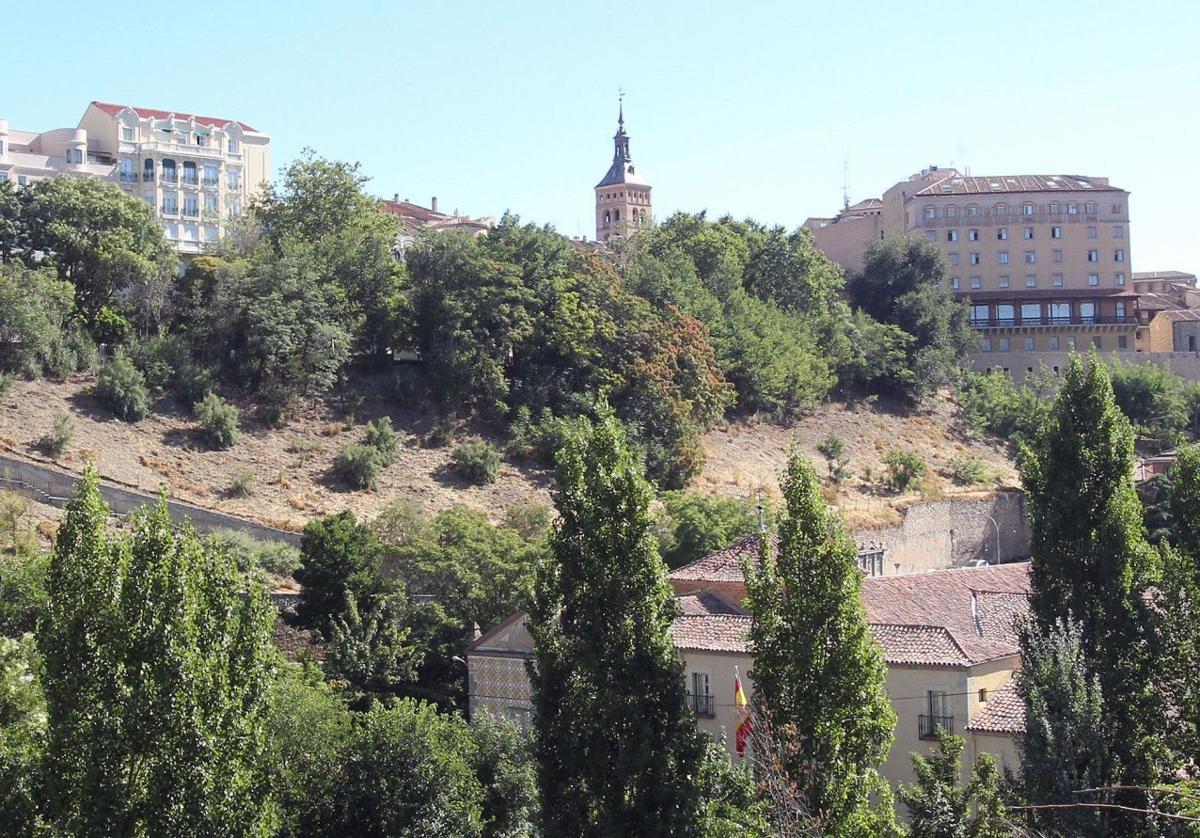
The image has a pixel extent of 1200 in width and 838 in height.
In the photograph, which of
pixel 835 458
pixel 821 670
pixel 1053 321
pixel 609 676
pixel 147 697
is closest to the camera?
pixel 147 697

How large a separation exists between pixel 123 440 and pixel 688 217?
2986 centimetres

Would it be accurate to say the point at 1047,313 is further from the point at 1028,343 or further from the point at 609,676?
the point at 609,676

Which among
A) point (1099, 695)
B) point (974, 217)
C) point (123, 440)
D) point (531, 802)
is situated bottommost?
point (531, 802)

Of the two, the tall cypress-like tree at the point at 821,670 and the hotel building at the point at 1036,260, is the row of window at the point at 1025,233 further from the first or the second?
the tall cypress-like tree at the point at 821,670

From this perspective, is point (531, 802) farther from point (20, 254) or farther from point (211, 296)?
point (20, 254)

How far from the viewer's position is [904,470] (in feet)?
179

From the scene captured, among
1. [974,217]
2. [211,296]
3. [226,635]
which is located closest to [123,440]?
[211,296]

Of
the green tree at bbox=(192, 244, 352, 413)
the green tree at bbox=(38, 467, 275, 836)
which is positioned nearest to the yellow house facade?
the green tree at bbox=(38, 467, 275, 836)

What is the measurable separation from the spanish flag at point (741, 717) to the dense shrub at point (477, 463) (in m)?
20.3

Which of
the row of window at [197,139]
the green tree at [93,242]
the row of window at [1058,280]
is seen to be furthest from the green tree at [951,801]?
the row of window at [1058,280]

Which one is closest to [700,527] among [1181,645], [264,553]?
[264,553]

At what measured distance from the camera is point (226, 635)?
18.6 m

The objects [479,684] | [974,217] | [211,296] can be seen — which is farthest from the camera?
[974,217]

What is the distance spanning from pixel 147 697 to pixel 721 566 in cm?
1712
